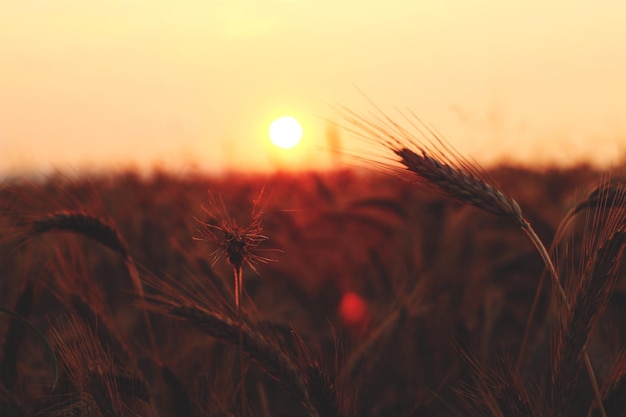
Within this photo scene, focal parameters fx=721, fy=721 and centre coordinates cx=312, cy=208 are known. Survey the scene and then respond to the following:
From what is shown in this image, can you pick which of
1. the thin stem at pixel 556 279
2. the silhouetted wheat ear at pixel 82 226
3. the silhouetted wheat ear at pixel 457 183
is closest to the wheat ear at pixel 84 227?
the silhouetted wheat ear at pixel 82 226

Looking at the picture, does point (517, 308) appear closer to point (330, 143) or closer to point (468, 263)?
point (468, 263)

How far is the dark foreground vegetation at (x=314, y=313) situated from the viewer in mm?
1501

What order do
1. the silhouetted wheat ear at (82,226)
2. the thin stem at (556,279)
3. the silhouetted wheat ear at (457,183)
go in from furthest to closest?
the silhouetted wheat ear at (82,226) → the silhouetted wheat ear at (457,183) → the thin stem at (556,279)

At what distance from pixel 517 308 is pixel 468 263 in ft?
2.99

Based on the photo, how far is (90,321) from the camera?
1.98 m

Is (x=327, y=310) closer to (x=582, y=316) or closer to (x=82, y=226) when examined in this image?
(x=82, y=226)

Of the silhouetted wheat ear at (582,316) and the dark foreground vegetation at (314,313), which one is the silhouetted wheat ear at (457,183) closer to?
the dark foreground vegetation at (314,313)

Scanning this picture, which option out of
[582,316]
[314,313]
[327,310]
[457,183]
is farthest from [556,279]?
[327,310]

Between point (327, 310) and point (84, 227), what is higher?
point (84, 227)

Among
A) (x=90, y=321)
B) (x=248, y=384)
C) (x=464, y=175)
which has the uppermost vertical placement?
(x=464, y=175)

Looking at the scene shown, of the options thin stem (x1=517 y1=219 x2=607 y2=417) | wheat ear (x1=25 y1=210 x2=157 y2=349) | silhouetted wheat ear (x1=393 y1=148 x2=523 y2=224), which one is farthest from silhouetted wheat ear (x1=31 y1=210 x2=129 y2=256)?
thin stem (x1=517 y1=219 x2=607 y2=417)

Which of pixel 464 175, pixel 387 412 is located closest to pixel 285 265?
pixel 387 412

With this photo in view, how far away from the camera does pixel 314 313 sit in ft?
12.0

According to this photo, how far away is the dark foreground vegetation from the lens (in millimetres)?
1501
